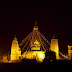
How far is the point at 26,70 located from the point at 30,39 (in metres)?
15.8

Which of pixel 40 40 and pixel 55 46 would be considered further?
pixel 40 40

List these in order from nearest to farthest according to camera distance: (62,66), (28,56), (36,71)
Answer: (36,71) → (62,66) → (28,56)

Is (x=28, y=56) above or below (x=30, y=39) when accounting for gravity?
below

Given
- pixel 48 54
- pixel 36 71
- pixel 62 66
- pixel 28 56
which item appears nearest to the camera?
pixel 36 71

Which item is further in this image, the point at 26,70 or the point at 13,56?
the point at 13,56

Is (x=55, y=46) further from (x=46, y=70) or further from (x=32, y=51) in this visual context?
(x=46, y=70)

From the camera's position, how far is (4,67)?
1633 centimetres

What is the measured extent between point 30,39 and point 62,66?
601 inches

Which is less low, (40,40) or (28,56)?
(40,40)

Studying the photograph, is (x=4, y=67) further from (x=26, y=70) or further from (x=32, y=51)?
(x=32, y=51)

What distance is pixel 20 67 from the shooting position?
650 inches

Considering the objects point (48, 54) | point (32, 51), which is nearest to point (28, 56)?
point (32, 51)

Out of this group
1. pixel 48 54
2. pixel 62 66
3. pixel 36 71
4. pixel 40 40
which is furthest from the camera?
pixel 40 40

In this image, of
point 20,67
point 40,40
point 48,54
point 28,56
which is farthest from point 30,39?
point 20,67
